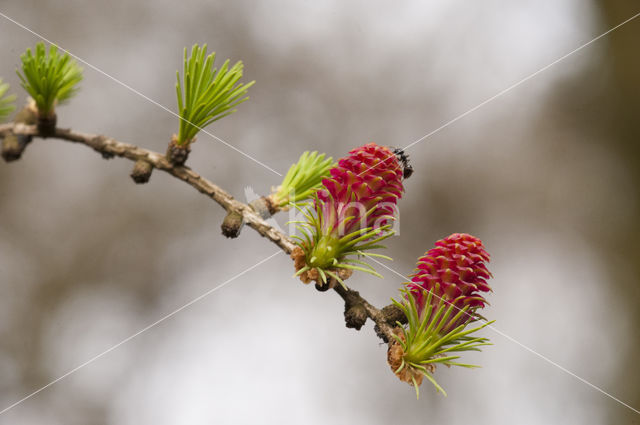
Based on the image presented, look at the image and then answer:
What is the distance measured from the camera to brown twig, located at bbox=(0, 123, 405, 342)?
0.20 meters

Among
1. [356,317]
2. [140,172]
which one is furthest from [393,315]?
[140,172]

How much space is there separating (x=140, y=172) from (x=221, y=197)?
4cm

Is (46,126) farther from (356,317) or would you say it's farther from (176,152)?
(356,317)

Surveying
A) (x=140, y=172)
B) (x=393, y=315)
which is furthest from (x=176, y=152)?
(x=393, y=315)

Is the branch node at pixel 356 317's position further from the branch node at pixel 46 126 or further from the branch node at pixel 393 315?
the branch node at pixel 46 126

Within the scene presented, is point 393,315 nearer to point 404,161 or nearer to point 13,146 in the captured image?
point 404,161

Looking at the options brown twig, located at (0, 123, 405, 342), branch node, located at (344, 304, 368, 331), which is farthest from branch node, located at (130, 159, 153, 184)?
branch node, located at (344, 304, 368, 331)

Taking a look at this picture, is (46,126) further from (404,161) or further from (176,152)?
(404,161)

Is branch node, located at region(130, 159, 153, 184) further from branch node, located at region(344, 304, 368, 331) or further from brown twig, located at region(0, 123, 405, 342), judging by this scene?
branch node, located at region(344, 304, 368, 331)

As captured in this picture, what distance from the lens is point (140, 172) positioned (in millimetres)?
206

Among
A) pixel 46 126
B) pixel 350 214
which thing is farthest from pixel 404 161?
pixel 46 126

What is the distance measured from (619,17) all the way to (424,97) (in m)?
0.29

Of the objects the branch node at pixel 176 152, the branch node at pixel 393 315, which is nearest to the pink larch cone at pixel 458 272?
the branch node at pixel 393 315

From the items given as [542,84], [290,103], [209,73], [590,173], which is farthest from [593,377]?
[209,73]
